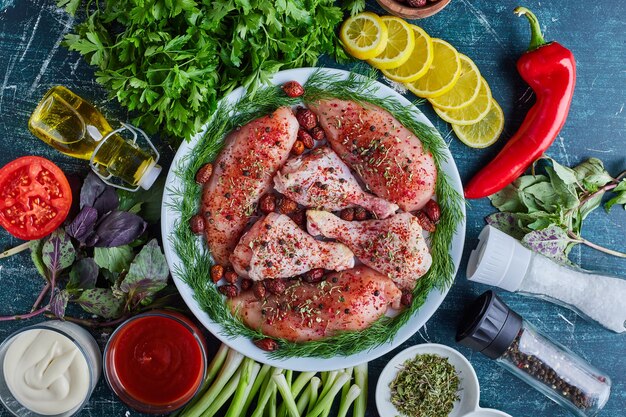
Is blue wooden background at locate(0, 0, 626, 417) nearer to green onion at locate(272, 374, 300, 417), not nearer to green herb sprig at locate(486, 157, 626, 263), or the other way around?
green herb sprig at locate(486, 157, 626, 263)

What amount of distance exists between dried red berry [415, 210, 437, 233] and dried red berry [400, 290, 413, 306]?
298mm

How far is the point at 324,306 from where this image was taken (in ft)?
9.25

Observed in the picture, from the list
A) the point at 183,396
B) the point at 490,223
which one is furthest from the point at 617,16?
the point at 183,396

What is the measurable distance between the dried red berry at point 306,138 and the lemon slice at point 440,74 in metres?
0.53

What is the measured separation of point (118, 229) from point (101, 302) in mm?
349

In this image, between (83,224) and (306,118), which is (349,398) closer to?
(306,118)

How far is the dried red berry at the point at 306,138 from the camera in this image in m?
2.87

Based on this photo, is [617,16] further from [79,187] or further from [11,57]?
[11,57]

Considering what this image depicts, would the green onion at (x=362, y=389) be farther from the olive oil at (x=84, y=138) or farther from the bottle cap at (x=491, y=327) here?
the olive oil at (x=84, y=138)

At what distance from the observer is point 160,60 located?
256cm

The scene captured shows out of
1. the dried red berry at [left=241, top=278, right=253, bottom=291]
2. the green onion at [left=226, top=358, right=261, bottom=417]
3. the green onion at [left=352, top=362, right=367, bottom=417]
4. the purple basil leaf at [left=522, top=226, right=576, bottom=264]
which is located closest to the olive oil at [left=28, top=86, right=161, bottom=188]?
the dried red berry at [left=241, top=278, right=253, bottom=291]

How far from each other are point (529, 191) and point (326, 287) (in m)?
1.07

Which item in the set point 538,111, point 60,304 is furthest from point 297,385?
point 538,111

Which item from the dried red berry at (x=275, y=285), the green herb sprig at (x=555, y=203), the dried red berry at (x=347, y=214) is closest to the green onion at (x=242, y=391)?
the dried red berry at (x=275, y=285)
